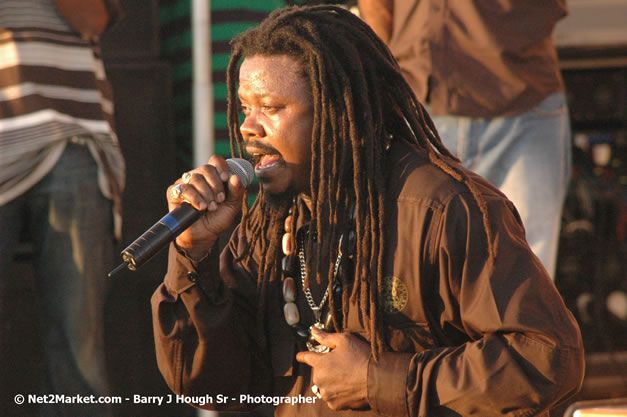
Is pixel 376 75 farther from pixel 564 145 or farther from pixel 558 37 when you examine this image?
pixel 558 37

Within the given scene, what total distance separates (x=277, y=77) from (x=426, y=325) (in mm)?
683

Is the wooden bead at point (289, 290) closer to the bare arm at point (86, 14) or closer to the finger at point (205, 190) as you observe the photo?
the finger at point (205, 190)

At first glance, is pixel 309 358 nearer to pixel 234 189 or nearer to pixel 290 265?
pixel 290 265

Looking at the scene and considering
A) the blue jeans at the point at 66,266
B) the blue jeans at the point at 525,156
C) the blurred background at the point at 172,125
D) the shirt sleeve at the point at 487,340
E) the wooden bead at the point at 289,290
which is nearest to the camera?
the shirt sleeve at the point at 487,340

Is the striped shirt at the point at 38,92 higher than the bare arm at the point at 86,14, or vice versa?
the bare arm at the point at 86,14

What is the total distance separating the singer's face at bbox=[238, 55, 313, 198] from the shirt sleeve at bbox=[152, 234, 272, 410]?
26cm

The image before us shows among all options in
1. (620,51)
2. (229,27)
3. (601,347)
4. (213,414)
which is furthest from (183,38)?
(601,347)

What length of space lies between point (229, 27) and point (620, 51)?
1973 millimetres

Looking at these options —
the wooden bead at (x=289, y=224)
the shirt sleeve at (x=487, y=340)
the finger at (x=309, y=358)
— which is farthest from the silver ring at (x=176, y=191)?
the shirt sleeve at (x=487, y=340)

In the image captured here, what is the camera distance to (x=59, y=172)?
2.97 metres

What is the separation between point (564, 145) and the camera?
3105mm

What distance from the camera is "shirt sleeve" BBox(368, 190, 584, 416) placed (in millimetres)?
1889

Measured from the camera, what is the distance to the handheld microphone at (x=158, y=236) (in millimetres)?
1931

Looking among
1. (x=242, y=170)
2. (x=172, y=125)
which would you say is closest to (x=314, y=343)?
(x=242, y=170)
